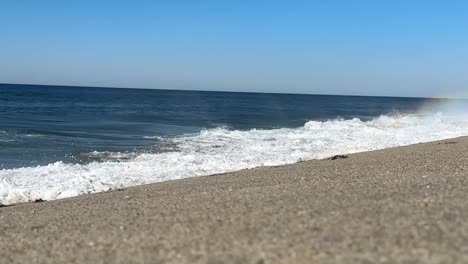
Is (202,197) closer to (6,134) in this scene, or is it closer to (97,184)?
(97,184)

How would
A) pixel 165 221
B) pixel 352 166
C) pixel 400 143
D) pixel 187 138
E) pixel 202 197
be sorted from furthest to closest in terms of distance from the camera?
pixel 187 138
pixel 400 143
pixel 352 166
pixel 202 197
pixel 165 221

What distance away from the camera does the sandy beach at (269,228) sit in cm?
385

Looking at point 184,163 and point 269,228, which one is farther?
point 184,163

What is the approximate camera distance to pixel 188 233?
15.6 ft

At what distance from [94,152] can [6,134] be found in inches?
322

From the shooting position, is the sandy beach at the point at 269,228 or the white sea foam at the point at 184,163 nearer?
the sandy beach at the point at 269,228

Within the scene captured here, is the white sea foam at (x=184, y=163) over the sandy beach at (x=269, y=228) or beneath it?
beneath

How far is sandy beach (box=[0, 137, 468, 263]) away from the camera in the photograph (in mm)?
3846

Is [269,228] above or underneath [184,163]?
above

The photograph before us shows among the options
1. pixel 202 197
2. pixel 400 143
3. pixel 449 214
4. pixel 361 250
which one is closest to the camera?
pixel 361 250

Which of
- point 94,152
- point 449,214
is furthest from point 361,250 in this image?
point 94,152

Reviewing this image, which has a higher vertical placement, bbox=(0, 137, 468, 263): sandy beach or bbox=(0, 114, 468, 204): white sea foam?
bbox=(0, 137, 468, 263): sandy beach

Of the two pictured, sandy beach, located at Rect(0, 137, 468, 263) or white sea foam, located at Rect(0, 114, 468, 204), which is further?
white sea foam, located at Rect(0, 114, 468, 204)

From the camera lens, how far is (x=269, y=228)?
15.1 feet
